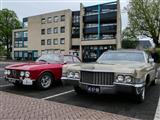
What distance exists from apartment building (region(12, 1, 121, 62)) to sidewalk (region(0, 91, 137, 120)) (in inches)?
1591

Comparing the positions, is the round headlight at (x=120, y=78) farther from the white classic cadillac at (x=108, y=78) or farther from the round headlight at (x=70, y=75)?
the round headlight at (x=70, y=75)

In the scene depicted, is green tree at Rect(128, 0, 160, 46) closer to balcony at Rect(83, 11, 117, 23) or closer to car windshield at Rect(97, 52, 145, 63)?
balcony at Rect(83, 11, 117, 23)

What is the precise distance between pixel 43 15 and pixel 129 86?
5710 centimetres

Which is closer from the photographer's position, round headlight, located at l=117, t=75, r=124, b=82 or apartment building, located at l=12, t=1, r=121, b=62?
round headlight, located at l=117, t=75, r=124, b=82

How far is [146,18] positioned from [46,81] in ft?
109

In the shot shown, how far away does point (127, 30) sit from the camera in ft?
139

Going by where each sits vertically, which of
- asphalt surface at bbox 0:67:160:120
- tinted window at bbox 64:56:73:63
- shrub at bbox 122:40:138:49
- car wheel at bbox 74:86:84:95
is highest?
shrub at bbox 122:40:138:49

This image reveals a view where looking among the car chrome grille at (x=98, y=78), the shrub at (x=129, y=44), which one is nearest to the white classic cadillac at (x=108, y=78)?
the car chrome grille at (x=98, y=78)

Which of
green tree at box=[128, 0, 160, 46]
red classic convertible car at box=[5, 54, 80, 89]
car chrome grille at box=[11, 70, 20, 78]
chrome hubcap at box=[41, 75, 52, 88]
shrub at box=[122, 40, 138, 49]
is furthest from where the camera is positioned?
shrub at box=[122, 40, 138, 49]

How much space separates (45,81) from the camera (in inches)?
356

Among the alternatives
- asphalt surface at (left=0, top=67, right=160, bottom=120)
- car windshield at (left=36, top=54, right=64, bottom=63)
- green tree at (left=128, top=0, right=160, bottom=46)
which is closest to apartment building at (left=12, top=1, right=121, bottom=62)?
green tree at (left=128, top=0, right=160, bottom=46)

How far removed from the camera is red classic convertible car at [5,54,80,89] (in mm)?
8344

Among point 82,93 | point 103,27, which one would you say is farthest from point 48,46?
point 82,93

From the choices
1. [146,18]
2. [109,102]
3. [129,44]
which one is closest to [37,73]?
[109,102]
